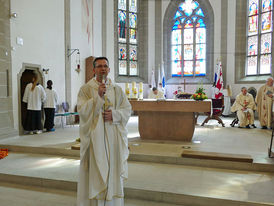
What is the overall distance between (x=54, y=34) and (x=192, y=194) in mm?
7797

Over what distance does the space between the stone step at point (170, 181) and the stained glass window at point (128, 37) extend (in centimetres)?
942

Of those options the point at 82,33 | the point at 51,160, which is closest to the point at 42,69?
the point at 82,33

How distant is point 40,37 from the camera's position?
28.6 feet

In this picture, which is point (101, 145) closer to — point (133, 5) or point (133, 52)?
point (133, 52)

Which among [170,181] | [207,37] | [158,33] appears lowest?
[170,181]

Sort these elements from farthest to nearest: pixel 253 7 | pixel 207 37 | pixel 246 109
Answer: pixel 207 37 → pixel 253 7 → pixel 246 109

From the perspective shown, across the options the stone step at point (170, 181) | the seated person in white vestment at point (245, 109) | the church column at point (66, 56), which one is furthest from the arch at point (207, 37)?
the stone step at point (170, 181)

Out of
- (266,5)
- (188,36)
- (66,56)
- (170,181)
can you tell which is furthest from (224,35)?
(170,181)

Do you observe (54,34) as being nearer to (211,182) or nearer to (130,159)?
(130,159)

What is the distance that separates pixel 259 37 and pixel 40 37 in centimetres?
1012

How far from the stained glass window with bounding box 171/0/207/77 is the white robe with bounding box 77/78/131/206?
12241mm

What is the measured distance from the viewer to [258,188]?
385 cm

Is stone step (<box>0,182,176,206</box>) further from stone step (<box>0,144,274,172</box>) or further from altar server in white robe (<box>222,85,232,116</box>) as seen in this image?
altar server in white robe (<box>222,85,232,116</box>)

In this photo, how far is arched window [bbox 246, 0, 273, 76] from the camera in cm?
1248
